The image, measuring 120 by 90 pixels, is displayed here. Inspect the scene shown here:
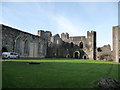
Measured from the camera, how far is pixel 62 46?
5094 cm

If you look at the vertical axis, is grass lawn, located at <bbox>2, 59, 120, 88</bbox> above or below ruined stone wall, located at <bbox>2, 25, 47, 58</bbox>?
below

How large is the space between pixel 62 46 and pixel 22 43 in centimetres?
1886

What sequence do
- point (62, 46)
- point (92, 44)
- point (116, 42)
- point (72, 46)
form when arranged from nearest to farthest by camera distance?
point (116, 42), point (92, 44), point (62, 46), point (72, 46)

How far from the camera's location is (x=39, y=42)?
1700 inches

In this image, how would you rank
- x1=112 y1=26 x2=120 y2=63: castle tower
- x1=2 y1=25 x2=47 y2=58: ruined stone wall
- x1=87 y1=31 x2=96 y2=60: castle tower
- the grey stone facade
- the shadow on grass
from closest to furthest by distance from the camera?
the shadow on grass
x1=2 y1=25 x2=47 y2=58: ruined stone wall
x1=112 y1=26 x2=120 y2=63: castle tower
x1=87 y1=31 x2=96 y2=60: castle tower
the grey stone facade

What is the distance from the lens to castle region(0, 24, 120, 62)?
35094 mm

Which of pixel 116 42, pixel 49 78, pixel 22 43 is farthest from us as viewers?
pixel 116 42

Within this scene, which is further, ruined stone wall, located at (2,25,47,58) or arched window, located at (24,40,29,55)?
arched window, located at (24,40,29,55)

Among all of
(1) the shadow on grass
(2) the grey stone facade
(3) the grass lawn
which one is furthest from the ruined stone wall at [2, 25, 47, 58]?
(1) the shadow on grass

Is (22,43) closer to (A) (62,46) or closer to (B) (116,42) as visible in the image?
(A) (62,46)

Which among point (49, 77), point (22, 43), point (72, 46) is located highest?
point (22, 43)

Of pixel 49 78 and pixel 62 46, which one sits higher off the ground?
pixel 62 46

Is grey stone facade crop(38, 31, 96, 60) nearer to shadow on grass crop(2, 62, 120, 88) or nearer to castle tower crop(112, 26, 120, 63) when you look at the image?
castle tower crop(112, 26, 120, 63)

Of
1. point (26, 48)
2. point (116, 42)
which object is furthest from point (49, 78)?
point (116, 42)
